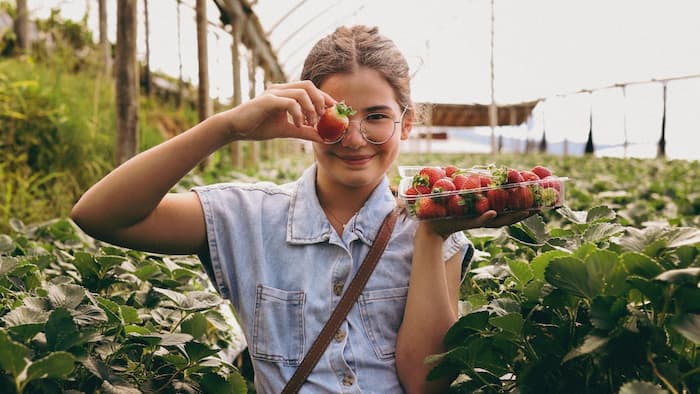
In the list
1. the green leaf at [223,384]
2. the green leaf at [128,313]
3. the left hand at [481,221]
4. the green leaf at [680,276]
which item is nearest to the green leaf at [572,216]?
the left hand at [481,221]

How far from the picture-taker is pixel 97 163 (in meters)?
6.29

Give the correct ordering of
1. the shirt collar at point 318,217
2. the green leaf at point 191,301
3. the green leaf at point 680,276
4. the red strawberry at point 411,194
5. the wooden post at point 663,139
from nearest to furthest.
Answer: the green leaf at point 680,276
the red strawberry at point 411,194
the green leaf at point 191,301
the shirt collar at point 318,217
the wooden post at point 663,139

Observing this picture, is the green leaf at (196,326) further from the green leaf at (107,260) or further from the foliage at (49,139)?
the foliage at (49,139)

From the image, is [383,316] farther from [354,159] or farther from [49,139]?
[49,139]

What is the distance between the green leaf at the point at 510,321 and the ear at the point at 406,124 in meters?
0.89

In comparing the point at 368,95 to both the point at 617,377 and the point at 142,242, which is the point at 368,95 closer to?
the point at 142,242

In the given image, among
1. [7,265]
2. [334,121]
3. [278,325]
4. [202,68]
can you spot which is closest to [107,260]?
[7,265]

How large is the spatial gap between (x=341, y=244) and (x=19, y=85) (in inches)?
208

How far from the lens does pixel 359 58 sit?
6.14ft

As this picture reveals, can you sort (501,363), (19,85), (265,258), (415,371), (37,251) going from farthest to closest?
(19,85)
(37,251)
(265,258)
(415,371)
(501,363)

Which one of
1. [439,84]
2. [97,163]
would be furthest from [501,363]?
[439,84]

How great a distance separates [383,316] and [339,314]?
0.42 ft

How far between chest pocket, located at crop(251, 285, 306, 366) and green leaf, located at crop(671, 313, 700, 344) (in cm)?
95

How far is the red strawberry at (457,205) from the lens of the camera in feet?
4.78
